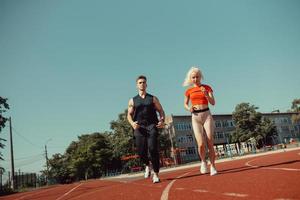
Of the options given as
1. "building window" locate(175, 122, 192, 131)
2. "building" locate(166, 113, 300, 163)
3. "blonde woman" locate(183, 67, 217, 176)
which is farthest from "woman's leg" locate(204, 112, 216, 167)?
"building window" locate(175, 122, 192, 131)

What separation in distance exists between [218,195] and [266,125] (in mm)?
64506

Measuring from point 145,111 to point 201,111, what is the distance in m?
1.17

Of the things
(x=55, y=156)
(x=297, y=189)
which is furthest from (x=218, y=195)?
(x=55, y=156)

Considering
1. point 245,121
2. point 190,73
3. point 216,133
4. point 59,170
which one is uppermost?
point 245,121

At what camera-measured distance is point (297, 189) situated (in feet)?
8.05

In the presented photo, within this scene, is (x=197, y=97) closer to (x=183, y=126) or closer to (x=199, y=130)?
(x=199, y=130)

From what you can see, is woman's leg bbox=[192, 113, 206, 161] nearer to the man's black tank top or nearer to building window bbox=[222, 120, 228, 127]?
the man's black tank top

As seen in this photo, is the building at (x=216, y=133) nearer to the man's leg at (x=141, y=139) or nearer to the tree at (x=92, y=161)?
the tree at (x=92, y=161)

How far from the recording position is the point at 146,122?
5340mm

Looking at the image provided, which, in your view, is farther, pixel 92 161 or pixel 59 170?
pixel 59 170

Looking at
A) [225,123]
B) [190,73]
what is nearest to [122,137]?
[225,123]

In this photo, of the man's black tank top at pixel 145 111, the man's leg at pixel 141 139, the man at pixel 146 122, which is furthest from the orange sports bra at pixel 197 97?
the man's leg at pixel 141 139

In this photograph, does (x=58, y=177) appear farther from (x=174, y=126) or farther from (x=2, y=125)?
(x=2, y=125)

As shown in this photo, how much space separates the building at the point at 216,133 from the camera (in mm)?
61094
